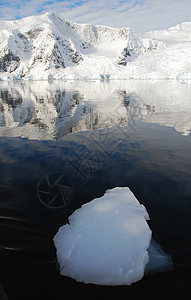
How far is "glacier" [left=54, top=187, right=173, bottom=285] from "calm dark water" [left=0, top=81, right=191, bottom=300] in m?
0.19

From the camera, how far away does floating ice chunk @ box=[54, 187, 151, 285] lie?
3.28 m

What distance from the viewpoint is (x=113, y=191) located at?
5434 mm

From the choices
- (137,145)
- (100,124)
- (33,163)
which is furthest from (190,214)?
(100,124)

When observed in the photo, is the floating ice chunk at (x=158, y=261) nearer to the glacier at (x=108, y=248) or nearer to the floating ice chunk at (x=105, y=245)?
the glacier at (x=108, y=248)

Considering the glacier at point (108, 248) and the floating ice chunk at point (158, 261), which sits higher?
the glacier at point (108, 248)

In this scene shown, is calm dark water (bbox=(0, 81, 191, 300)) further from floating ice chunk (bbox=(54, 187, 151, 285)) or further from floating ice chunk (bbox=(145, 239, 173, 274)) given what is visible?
floating ice chunk (bbox=(54, 187, 151, 285))

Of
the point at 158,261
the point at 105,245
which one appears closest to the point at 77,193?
the point at 105,245

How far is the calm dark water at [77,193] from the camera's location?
10.9 feet

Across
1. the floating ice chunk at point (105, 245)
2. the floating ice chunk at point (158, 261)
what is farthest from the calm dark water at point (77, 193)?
the floating ice chunk at point (105, 245)

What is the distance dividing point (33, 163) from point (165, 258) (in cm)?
641

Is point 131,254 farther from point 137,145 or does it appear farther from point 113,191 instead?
point 137,145

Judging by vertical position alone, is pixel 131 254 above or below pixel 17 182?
above

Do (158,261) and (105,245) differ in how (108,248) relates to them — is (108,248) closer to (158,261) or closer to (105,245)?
(105,245)

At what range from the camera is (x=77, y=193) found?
20.0 ft
